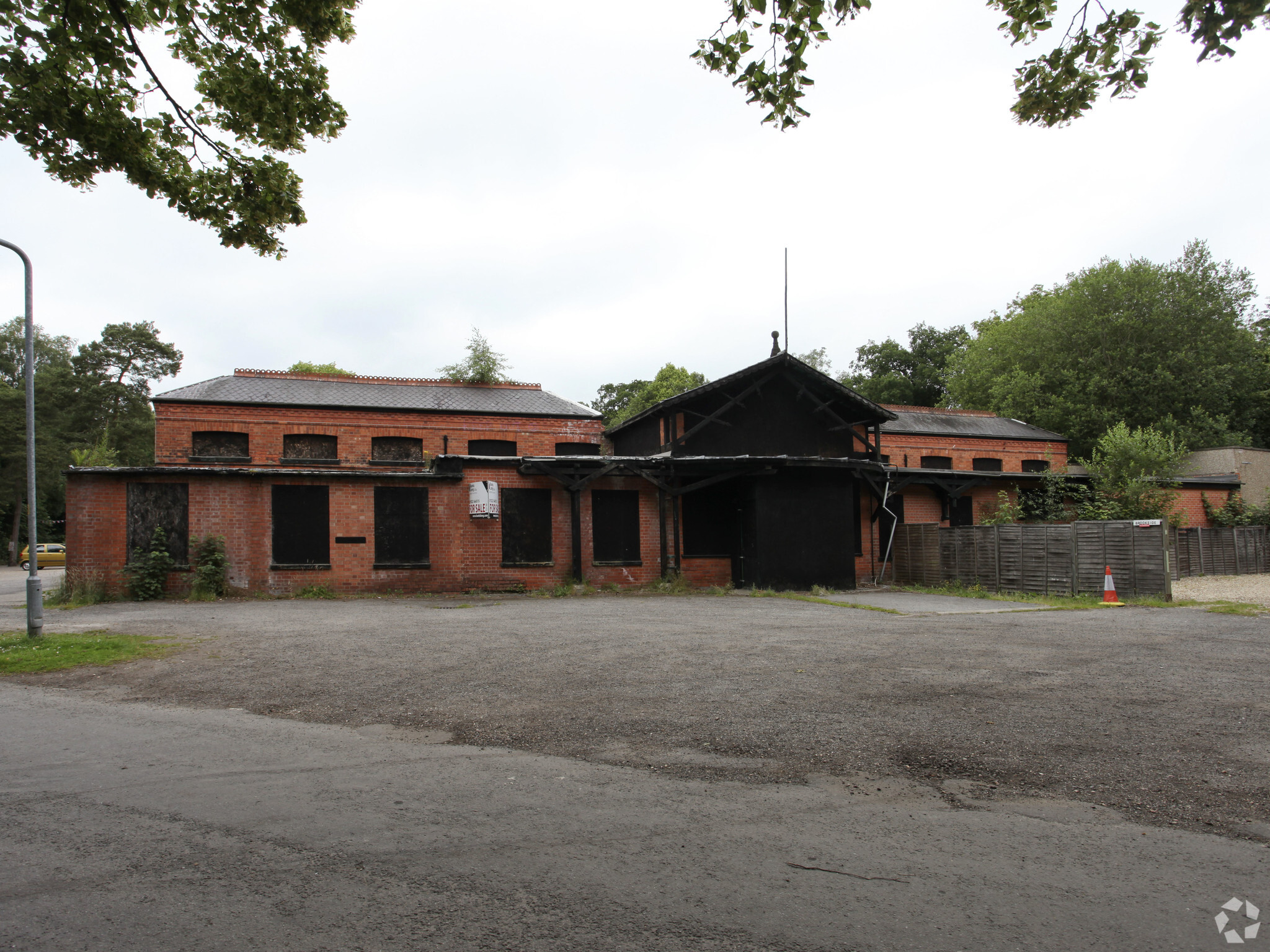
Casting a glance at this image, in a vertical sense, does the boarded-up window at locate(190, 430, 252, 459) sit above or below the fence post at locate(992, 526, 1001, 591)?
above

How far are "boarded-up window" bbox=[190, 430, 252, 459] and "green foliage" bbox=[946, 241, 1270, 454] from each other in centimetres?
3416

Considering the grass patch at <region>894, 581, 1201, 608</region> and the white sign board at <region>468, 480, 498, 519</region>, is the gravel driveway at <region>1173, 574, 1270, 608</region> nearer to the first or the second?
the grass patch at <region>894, 581, 1201, 608</region>

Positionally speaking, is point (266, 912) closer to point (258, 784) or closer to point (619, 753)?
point (258, 784)

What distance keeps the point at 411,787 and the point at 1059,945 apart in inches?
124

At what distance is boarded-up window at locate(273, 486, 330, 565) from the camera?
17078 millimetres

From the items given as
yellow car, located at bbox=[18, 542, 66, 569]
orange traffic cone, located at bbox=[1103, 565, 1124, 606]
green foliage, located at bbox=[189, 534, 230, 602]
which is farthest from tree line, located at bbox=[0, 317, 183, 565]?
orange traffic cone, located at bbox=[1103, 565, 1124, 606]

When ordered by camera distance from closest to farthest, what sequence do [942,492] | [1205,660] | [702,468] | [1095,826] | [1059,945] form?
[1059,945] < [1095,826] < [1205,660] < [702,468] < [942,492]

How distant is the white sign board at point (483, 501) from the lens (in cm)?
1780

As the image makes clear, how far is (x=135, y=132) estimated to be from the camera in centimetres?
589

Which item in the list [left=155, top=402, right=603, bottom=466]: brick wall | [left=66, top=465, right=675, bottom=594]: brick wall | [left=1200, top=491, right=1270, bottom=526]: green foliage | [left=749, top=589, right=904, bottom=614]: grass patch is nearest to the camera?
[left=749, top=589, right=904, bottom=614]: grass patch

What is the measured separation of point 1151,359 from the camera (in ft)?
115

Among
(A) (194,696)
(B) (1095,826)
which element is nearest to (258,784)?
(A) (194,696)

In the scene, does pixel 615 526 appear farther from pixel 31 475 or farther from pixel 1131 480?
pixel 1131 480

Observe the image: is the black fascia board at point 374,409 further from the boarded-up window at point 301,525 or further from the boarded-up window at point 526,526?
the boarded-up window at point 526,526
